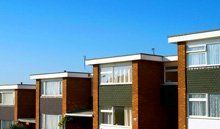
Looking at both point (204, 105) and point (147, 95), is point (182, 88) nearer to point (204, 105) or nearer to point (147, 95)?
point (204, 105)

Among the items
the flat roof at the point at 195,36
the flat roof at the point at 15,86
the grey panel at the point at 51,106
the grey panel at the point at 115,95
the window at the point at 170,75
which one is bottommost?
the grey panel at the point at 51,106

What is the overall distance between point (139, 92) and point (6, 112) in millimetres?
20357

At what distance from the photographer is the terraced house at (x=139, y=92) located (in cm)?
2933

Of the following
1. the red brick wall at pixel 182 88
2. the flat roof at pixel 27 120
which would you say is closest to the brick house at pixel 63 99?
the flat roof at pixel 27 120

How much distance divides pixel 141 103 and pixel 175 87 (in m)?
2.38

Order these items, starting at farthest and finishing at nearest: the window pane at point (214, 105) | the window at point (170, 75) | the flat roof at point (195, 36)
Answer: the window at point (170, 75)
the window pane at point (214, 105)
the flat roof at point (195, 36)

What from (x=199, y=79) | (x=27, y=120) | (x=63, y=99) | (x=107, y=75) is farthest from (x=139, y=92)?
(x=27, y=120)

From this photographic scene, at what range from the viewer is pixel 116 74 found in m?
31.0

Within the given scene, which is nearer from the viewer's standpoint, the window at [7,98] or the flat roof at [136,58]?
the flat roof at [136,58]

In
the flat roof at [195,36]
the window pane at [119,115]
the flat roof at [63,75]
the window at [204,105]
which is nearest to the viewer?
the flat roof at [195,36]

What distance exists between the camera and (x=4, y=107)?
45562 mm

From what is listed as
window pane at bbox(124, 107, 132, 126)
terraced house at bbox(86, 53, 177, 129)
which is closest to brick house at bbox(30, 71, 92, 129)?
terraced house at bbox(86, 53, 177, 129)

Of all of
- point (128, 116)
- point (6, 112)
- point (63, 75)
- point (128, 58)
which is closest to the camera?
point (128, 58)

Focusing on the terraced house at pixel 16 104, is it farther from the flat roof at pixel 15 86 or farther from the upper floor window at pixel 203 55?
the upper floor window at pixel 203 55
